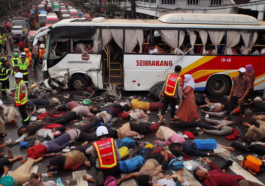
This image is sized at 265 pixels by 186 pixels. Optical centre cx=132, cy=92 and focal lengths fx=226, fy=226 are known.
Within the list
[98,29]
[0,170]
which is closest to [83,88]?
[98,29]

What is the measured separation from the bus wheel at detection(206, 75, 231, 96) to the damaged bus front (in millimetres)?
4503

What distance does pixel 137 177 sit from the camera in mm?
4527

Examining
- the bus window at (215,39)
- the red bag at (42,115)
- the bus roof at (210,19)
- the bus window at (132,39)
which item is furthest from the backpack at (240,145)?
the red bag at (42,115)

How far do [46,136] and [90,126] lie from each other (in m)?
1.22

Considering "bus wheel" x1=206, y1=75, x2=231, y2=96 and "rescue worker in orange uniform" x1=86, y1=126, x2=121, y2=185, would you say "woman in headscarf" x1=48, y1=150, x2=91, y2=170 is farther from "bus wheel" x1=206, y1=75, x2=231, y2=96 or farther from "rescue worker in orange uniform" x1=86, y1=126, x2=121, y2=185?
"bus wheel" x1=206, y1=75, x2=231, y2=96

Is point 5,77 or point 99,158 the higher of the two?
point 5,77

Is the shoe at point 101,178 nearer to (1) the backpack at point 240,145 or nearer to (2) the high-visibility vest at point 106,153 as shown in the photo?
(2) the high-visibility vest at point 106,153

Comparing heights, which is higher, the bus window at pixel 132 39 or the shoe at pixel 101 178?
the bus window at pixel 132 39

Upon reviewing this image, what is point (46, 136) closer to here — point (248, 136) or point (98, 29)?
point (98, 29)

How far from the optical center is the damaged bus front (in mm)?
8828

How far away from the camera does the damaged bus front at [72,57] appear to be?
8828 mm

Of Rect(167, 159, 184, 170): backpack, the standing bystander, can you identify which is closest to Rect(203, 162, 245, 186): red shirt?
Rect(167, 159, 184, 170): backpack

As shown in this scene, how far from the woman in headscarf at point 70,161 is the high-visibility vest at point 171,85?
3.11 metres

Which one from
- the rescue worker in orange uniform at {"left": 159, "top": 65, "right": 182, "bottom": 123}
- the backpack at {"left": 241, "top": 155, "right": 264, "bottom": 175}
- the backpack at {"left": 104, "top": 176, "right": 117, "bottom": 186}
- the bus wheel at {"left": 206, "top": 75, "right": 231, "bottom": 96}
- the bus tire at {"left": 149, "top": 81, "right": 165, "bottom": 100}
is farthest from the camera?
the bus wheel at {"left": 206, "top": 75, "right": 231, "bottom": 96}
